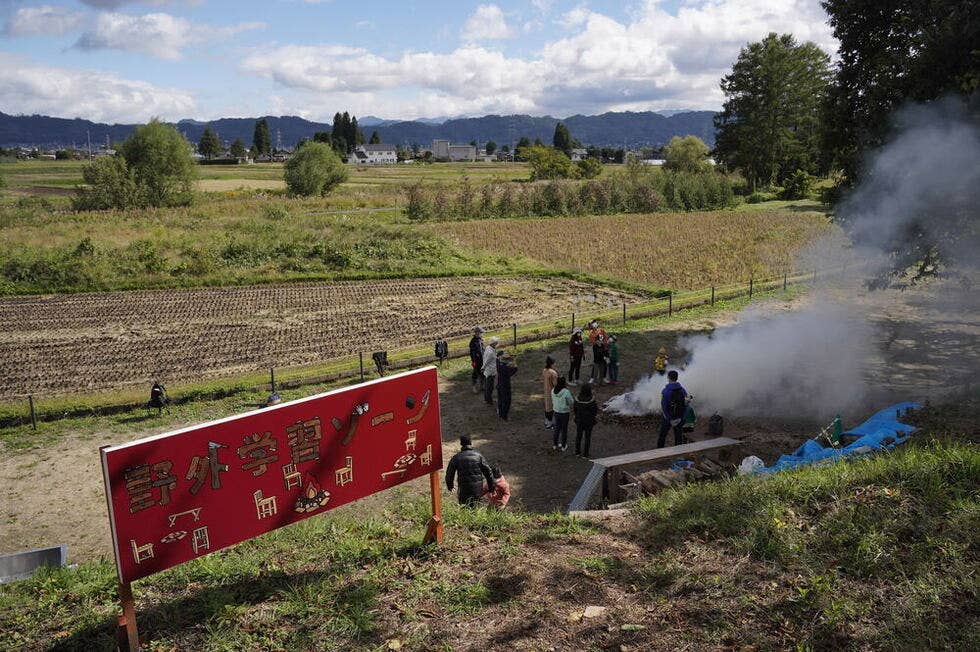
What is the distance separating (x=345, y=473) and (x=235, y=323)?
60.4 feet

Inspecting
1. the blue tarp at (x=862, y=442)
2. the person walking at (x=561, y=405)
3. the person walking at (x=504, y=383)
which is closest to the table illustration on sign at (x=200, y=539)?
the blue tarp at (x=862, y=442)

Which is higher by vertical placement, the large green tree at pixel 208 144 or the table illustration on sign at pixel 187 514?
the large green tree at pixel 208 144

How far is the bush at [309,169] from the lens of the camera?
62344 millimetres

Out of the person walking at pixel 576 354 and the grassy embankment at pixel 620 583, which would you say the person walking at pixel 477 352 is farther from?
the grassy embankment at pixel 620 583

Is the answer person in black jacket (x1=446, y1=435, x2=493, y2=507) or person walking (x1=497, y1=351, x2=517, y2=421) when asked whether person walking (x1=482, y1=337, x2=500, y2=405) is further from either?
person in black jacket (x1=446, y1=435, x2=493, y2=507)

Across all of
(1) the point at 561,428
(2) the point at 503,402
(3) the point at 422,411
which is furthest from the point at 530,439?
(3) the point at 422,411

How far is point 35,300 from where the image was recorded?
25938 mm

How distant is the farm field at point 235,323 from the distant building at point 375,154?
14195 cm

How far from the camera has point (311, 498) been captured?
19.1 ft

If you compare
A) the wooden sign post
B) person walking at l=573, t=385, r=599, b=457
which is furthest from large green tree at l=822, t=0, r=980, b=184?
the wooden sign post

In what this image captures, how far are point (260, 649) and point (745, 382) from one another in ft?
40.5

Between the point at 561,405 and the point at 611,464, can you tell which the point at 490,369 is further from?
the point at 611,464

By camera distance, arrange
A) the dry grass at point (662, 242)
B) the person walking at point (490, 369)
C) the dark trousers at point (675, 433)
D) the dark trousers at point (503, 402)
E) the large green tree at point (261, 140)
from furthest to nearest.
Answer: the large green tree at point (261, 140) → the dry grass at point (662, 242) → the person walking at point (490, 369) → the dark trousers at point (503, 402) → the dark trousers at point (675, 433)

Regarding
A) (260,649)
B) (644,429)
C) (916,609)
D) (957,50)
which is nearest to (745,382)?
(644,429)
